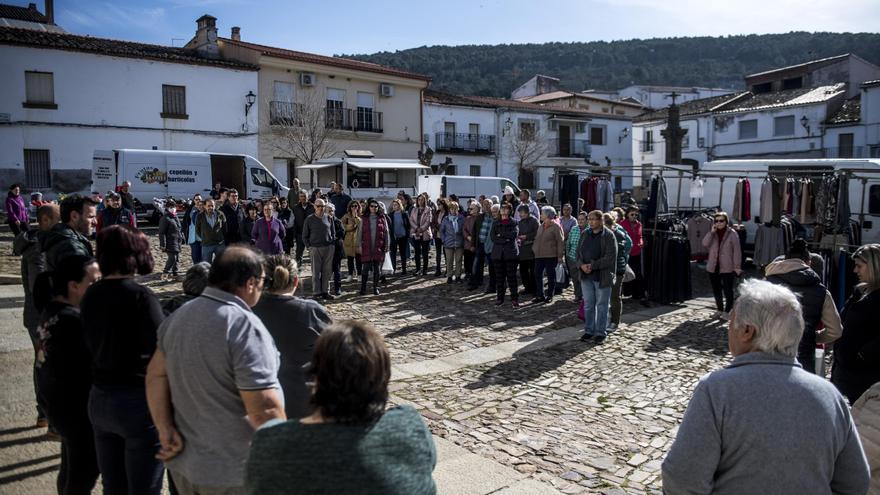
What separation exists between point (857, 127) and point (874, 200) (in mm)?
21684

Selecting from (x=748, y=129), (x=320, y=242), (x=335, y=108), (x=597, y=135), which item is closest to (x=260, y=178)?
(x=335, y=108)

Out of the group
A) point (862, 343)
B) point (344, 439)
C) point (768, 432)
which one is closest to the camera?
point (344, 439)

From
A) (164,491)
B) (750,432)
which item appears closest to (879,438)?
(750,432)

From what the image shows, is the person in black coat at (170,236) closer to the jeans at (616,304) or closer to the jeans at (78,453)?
the jeans at (616,304)

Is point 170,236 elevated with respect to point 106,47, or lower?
lower

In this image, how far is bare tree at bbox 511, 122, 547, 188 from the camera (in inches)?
1506

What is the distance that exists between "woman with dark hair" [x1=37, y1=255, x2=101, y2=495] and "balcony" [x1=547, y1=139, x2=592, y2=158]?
38212 millimetres

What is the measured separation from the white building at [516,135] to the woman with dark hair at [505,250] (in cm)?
2469

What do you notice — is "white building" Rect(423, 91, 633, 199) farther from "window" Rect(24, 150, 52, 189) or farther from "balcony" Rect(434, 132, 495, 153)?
"window" Rect(24, 150, 52, 189)

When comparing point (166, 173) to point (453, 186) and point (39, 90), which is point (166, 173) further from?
point (453, 186)

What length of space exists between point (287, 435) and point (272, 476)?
126mm

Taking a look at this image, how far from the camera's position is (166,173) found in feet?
66.0

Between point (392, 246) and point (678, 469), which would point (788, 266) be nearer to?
point (678, 469)

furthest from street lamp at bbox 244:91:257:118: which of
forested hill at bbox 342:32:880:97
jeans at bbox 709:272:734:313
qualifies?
forested hill at bbox 342:32:880:97
